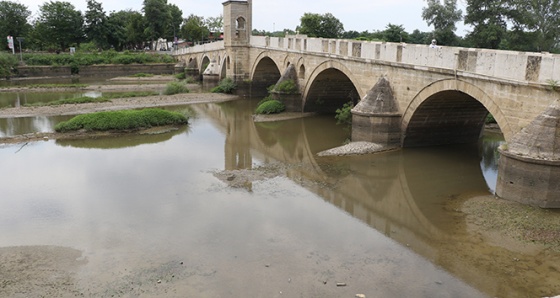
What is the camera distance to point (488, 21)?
38.1 m

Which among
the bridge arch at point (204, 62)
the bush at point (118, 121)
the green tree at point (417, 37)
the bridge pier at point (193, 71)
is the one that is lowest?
the bush at point (118, 121)

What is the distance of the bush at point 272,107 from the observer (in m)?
25.1

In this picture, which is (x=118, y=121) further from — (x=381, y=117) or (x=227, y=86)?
(x=227, y=86)

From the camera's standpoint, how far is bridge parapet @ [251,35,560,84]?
10641 millimetres

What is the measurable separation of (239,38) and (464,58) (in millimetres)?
23449

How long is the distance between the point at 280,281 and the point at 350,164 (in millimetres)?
7696

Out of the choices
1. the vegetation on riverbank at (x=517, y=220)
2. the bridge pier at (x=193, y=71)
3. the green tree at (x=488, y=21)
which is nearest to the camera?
the vegetation on riverbank at (x=517, y=220)

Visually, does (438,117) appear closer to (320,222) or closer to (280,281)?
(320,222)

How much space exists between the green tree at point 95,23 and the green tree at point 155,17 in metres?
5.53

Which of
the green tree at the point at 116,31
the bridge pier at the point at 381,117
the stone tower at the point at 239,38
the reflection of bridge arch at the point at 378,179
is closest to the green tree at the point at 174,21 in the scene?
the green tree at the point at 116,31

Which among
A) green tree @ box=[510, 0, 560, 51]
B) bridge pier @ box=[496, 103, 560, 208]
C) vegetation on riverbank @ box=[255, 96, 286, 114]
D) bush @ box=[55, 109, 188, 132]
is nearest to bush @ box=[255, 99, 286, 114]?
vegetation on riverbank @ box=[255, 96, 286, 114]

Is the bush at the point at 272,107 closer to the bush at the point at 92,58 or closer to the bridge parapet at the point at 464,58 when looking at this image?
the bridge parapet at the point at 464,58

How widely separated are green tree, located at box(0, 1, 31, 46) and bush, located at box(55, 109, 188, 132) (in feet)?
156

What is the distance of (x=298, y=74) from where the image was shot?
1008 inches
